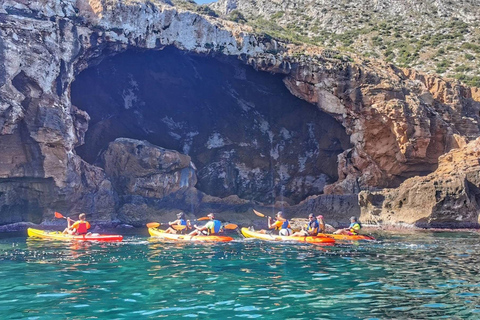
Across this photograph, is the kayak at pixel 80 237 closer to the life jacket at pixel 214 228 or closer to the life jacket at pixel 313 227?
the life jacket at pixel 214 228

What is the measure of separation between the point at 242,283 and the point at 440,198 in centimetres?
1933

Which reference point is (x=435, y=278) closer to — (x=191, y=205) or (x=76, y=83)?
(x=191, y=205)

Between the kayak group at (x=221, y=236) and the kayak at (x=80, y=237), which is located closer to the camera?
the kayak group at (x=221, y=236)

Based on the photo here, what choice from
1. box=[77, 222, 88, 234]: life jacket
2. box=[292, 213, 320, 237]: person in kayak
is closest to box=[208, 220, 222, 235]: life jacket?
box=[292, 213, 320, 237]: person in kayak

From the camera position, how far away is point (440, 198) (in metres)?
25.6

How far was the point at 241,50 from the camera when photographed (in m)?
31.7

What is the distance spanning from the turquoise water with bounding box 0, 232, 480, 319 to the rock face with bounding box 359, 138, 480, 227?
10121mm

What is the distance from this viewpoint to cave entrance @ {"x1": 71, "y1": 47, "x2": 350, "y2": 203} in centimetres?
3456

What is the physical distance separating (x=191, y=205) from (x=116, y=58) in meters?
11.6

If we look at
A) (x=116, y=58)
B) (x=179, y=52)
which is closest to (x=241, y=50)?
(x=179, y=52)

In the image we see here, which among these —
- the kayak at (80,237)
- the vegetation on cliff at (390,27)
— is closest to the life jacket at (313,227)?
the kayak at (80,237)

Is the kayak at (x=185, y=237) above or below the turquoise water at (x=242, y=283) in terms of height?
above

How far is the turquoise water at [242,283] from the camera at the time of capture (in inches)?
288

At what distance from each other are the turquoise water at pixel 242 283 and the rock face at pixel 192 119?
1343 centimetres
